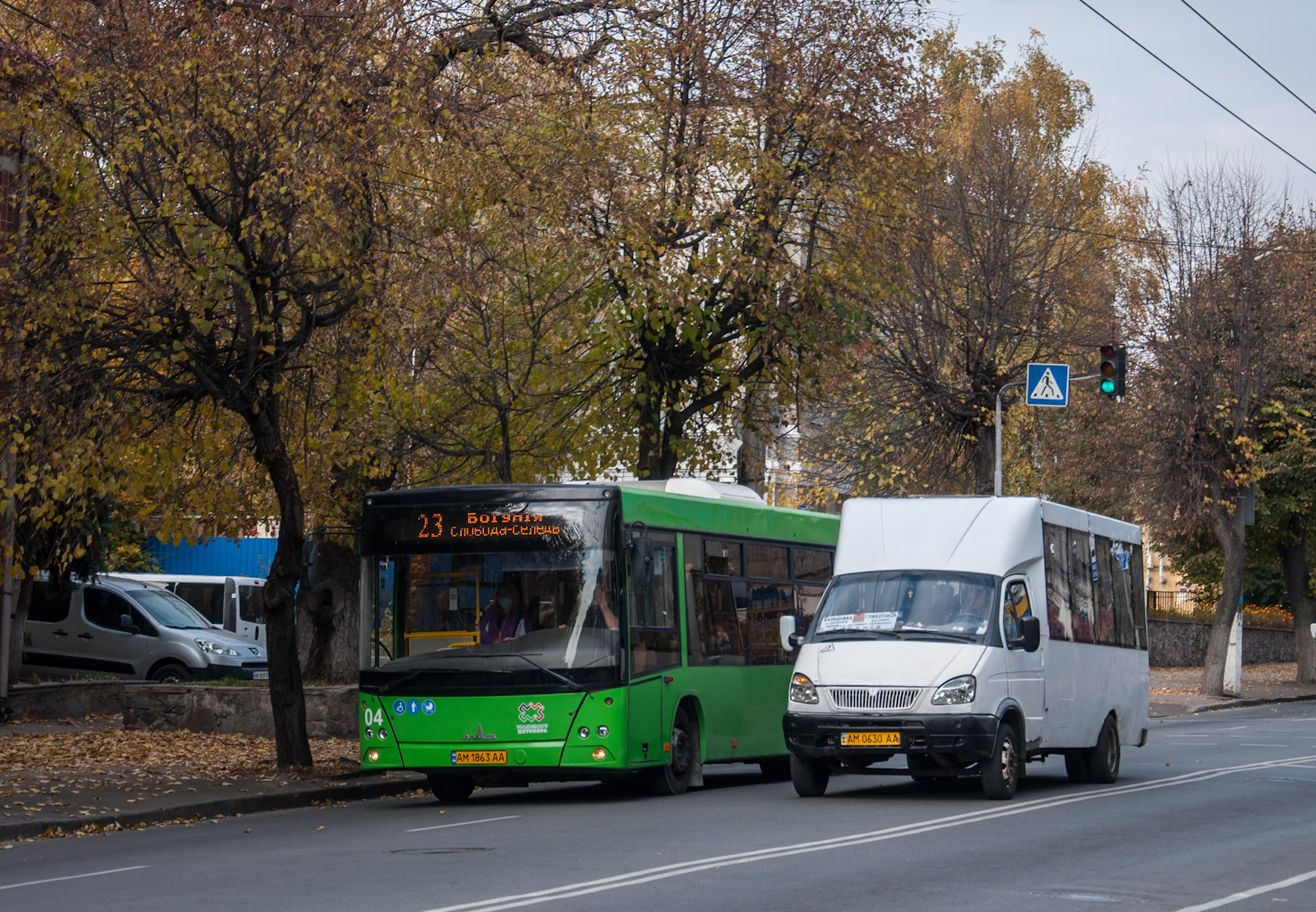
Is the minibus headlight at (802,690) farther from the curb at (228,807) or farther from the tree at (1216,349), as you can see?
the tree at (1216,349)

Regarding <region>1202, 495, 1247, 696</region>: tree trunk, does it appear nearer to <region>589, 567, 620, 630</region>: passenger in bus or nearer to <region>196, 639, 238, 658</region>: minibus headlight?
<region>196, 639, 238, 658</region>: minibus headlight

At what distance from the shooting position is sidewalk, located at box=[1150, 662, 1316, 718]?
35344 millimetres

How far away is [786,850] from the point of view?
11.2 m

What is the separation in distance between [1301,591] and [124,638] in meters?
29.1

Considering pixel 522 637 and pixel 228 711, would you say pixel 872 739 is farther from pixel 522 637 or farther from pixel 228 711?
pixel 228 711

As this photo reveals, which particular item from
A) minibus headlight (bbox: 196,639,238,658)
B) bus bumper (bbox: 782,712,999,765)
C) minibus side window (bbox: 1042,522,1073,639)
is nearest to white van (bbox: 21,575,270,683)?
minibus headlight (bbox: 196,639,238,658)

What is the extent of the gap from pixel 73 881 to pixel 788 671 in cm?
1006

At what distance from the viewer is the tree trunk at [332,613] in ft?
89.5

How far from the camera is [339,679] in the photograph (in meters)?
27.0

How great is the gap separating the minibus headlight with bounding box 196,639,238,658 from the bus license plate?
739 inches

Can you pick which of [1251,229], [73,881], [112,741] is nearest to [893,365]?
[1251,229]

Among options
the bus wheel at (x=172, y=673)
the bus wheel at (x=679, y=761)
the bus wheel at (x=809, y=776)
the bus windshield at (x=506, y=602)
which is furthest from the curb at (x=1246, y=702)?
the bus windshield at (x=506, y=602)

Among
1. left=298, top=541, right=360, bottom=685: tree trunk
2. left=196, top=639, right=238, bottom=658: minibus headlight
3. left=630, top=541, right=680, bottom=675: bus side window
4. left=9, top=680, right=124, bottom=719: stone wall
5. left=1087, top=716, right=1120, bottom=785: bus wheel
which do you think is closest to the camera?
left=630, top=541, right=680, bottom=675: bus side window

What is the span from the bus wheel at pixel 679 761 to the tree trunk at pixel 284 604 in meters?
4.14
